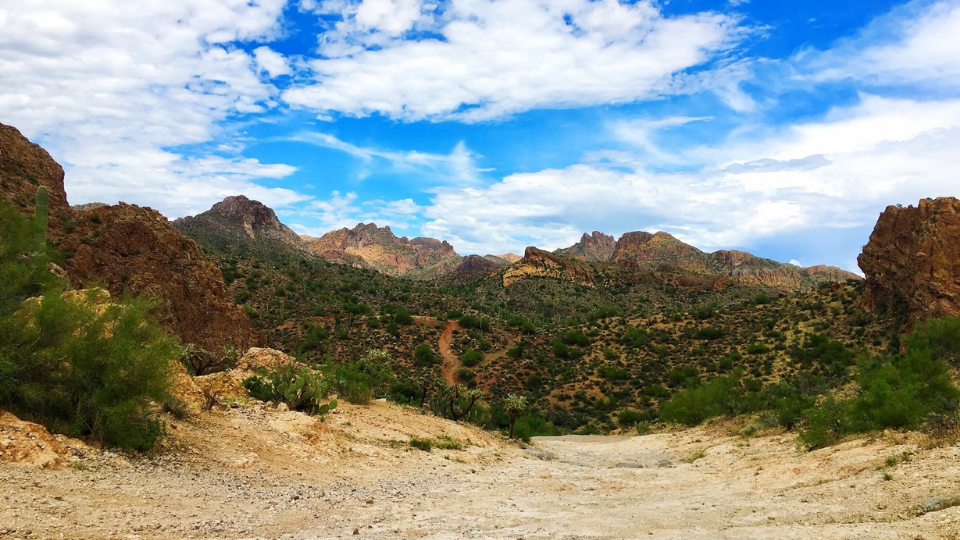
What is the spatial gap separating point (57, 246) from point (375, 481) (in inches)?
928

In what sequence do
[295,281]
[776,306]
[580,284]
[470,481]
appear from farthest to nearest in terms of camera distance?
[580,284], [295,281], [776,306], [470,481]

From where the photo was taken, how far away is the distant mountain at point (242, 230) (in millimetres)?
89438

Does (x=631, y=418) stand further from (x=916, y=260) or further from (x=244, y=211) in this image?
(x=244, y=211)

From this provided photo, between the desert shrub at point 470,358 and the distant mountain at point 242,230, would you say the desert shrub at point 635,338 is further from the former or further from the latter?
the distant mountain at point 242,230

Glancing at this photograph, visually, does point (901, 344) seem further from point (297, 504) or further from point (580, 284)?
point (580, 284)

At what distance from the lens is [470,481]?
574 inches

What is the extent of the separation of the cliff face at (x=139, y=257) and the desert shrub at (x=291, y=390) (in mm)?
11605

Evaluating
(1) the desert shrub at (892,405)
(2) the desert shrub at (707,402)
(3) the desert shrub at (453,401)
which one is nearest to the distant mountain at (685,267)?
(2) the desert shrub at (707,402)

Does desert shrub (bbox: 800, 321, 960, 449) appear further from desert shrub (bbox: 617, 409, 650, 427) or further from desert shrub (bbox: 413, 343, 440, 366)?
desert shrub (bbox: 413, 343, 440, 366)

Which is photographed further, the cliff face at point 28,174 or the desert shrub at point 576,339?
the desert shrub at point 576,339

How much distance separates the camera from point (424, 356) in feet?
178

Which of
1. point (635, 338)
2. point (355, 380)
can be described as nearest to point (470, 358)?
point (635, 338)

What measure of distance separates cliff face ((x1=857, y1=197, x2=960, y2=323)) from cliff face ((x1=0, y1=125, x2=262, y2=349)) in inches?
1745

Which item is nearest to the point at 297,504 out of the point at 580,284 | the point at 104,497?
the point at 104,497
